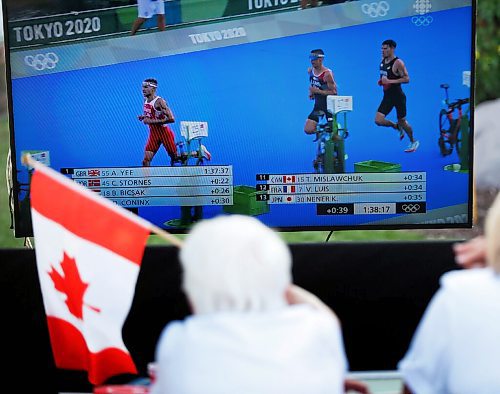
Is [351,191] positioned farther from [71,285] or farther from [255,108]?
[71,285]

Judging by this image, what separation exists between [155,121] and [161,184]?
35 cm

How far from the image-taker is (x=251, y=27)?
4.57m

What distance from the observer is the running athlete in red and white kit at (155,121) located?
4633 mm

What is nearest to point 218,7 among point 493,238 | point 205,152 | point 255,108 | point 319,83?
point 255,108

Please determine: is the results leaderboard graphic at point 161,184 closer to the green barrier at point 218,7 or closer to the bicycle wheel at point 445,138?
the green barrier at point 218,7

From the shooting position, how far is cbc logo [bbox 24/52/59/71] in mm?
4605

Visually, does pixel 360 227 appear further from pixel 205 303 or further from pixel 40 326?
pixel 205 303

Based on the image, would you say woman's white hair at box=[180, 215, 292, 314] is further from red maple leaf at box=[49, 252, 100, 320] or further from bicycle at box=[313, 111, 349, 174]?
bicycle at box=[313, 111, 349, 174]

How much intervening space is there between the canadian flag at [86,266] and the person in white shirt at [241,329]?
2.55ft

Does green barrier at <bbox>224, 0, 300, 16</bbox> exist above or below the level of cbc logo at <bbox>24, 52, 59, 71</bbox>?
above

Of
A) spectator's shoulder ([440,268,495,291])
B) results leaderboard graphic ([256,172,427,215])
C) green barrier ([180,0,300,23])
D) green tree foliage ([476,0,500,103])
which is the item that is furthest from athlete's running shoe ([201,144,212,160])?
green tree foliage ([476,0,500,103])

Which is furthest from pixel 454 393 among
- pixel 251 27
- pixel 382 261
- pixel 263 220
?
pixel 251 27

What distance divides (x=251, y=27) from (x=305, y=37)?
0.30 m

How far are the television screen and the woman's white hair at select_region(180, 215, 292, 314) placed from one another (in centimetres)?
255
